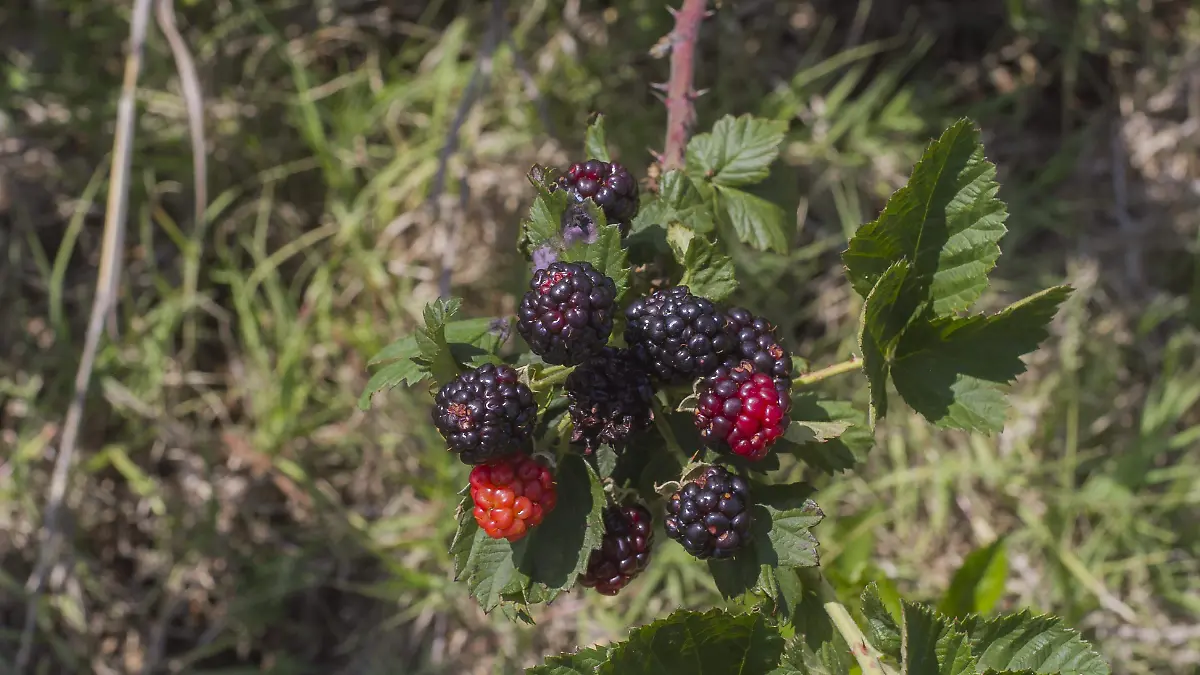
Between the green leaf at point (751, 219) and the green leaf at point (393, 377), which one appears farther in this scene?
the green leaf at point (751, 219)

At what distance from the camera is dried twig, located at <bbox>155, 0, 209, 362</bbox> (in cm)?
286

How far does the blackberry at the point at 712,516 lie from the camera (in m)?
1.29

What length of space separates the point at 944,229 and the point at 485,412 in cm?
78

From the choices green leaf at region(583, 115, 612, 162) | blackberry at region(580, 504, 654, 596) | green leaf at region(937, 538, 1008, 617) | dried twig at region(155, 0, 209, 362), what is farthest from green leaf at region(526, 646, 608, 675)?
dried twig at region(155, 0, 209, 362)

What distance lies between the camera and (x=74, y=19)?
316 centimetres

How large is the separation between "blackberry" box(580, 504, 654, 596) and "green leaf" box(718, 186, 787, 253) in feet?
1.89

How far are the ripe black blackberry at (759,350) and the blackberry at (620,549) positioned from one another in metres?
0.28

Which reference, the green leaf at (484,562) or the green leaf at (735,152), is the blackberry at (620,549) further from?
the green leaf at (735,152)

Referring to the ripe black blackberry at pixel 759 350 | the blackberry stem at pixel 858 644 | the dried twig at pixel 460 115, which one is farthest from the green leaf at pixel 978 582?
the dried twig at pixel 460 115

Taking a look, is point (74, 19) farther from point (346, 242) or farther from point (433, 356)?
point (433, 356)

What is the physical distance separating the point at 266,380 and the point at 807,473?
5.50 feet

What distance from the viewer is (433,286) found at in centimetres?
306

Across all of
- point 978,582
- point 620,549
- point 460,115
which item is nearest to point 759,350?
point 620,549

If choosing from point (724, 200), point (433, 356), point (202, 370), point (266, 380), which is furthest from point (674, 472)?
point (202, 370)
